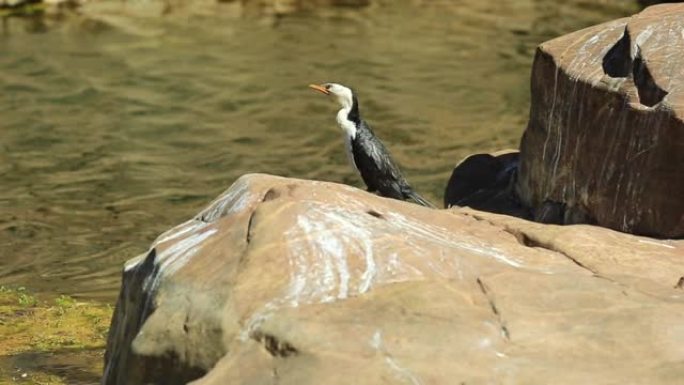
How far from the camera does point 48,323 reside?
8867 mm

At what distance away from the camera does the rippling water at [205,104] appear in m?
12.0

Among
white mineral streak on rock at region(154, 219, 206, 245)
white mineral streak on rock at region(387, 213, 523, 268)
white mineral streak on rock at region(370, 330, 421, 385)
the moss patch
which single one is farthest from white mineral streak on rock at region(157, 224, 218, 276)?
the moss patch

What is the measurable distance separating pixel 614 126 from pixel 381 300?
112 inches

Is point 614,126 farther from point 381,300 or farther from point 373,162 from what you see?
point 381,300

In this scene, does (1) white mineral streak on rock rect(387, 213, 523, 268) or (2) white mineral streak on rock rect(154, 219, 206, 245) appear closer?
(1) white mineral streak on rock rect(387, 213, 523, 268)

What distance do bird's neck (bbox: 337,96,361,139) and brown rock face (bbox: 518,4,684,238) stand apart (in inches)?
50.0

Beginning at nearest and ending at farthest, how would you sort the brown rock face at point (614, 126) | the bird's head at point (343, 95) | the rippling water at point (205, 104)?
1. the brown rock face at point (614, 126)
2. the bird's head at point (343, 95)
3. the rippling water at point (205, 104)

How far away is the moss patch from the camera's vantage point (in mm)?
8336

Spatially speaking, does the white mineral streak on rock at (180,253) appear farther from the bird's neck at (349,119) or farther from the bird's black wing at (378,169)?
the bird's neck at (349,119)

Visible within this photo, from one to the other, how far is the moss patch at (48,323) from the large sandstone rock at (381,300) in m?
2.09

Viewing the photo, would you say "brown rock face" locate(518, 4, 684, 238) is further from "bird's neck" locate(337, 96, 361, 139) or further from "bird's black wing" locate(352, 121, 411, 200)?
"bird's neck" locate(337, 96, 361, 139)

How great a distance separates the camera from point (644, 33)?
7.85 meters

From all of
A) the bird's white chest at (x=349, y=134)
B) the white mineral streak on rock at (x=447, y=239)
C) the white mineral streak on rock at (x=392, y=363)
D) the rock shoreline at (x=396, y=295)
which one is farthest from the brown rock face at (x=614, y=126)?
the white mineral streak on rock at (x=392, y=363)

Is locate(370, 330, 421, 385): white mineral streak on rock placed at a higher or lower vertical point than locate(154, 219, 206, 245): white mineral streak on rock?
higher
